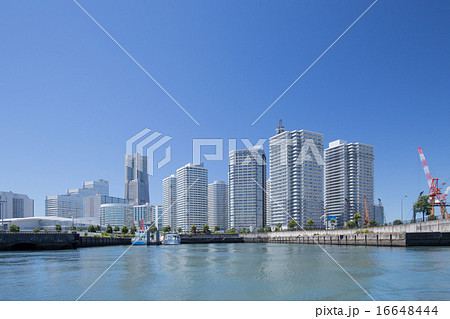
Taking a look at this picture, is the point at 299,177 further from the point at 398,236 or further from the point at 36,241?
the point at 36,241

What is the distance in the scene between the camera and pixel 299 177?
18475cm

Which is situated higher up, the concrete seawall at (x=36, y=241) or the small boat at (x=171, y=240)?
the concrete seawall at (x=36, y=241)

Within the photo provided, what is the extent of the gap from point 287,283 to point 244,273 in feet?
22.4

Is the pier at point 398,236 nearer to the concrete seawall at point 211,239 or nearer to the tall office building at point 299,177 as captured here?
the concrete seawall at point 211,239

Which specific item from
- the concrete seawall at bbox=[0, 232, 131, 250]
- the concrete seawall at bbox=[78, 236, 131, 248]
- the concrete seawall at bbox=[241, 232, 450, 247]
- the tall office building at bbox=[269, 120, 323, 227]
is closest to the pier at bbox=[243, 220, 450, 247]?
the concrete seawall at bbox=[241, 232, 450, 247]

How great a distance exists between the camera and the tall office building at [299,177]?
606 feet

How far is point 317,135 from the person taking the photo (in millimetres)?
192000

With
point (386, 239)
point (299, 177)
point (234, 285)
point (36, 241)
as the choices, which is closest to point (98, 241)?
point (36, 241)

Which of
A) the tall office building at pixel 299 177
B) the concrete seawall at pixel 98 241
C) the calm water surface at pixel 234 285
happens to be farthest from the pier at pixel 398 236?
the tall office building at pixel 299 177

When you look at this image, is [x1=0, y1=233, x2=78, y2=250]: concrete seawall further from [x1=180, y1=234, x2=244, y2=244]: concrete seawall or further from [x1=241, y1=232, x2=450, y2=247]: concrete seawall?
[x1=180, y1=234, x2=244, y2=244]: concrete seawall

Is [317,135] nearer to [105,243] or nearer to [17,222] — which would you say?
[105,243]

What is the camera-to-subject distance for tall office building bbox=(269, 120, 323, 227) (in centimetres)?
18475
